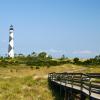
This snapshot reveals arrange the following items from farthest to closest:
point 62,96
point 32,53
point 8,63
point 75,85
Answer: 1. point 32,53
2. point 8,63
3. point 62,96
4. point 75,85

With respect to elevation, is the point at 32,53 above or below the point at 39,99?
above

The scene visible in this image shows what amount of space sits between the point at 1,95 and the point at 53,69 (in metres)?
47.7

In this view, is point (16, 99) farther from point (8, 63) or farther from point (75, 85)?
point (8, 63)

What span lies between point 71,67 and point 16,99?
53.0 meters

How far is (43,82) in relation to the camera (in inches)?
2056

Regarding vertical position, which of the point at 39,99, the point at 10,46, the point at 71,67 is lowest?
the point at 39,99

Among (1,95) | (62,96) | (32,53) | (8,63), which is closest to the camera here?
(62,96)

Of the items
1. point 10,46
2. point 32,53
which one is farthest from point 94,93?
point 32,53

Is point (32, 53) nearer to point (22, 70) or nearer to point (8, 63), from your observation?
point (8, 63)

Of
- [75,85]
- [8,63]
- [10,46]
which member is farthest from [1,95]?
[10,46]

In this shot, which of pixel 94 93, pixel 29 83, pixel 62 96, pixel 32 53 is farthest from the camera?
pixel 32 53

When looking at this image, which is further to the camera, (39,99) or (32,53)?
(32,53)

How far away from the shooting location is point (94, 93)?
21.3 meters

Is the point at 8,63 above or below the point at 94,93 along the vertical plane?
above
